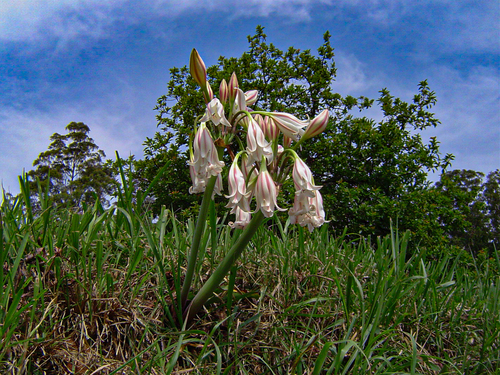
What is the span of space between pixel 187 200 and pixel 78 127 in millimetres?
22694

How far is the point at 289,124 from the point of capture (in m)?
1.53

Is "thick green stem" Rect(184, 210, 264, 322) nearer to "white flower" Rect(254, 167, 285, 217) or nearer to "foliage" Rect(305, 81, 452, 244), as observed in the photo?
"white flower" Rect(254, 167, 285, 217)

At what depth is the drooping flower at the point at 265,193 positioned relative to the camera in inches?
54.0

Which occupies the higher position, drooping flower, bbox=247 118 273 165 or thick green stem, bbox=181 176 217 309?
drooping flower, bbox=247 118 273 165

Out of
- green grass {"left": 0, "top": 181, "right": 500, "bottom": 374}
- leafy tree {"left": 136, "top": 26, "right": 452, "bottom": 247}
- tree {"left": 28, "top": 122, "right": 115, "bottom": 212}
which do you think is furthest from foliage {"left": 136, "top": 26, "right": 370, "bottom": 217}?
tree {"left": 28, "top": 122, "right": 115, "bottom": 212}

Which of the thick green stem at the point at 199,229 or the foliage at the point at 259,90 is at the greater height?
the foliage at the point at 259,90

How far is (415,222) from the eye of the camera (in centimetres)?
782

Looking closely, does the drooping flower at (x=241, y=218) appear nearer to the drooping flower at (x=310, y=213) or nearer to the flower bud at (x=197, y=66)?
the drooping flower at (x=310, y=213)

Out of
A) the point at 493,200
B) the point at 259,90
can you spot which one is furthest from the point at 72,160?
the point at 493,200

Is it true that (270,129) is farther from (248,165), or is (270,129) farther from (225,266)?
(225,266)

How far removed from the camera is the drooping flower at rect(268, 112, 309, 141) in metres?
1.53

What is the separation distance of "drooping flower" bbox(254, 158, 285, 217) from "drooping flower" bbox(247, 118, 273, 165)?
2.9 inches

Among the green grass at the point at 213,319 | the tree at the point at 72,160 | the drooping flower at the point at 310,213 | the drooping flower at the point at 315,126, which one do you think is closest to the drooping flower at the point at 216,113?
the drooping flower at the point at 315,126

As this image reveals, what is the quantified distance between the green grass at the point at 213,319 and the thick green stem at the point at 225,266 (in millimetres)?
81
